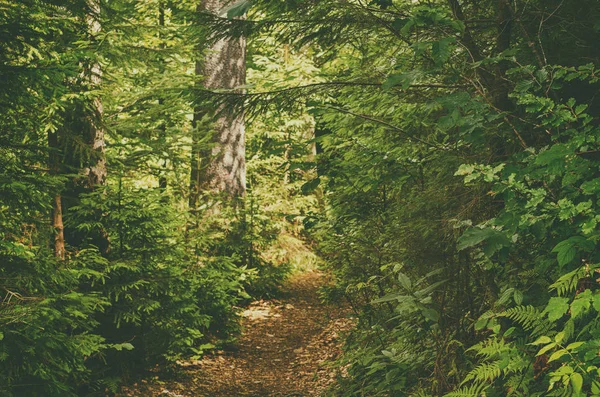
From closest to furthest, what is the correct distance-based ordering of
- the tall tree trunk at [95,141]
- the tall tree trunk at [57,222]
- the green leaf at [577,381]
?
the green leaf at [577,381] → the tall tree trunk at [57,222] → the tall tree trunk at [95,141]

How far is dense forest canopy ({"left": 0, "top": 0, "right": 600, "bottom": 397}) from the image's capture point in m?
3.21

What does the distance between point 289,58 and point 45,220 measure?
967 cm

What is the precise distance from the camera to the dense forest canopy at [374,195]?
3.21 meters

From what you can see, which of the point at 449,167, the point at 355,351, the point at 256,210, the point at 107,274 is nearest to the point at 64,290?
the point at 107,274

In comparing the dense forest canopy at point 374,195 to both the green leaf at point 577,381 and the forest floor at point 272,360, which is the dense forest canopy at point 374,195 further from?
the forest floor at point 272,360

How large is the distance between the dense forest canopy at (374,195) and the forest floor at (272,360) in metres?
0.33

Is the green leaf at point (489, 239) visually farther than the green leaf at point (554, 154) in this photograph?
Yes

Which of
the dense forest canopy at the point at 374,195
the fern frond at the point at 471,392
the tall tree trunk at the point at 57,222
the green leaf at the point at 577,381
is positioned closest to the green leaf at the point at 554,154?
the dense forest canopy at the point at 374,195

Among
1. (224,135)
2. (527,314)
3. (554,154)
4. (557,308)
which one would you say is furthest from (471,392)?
(224,135)

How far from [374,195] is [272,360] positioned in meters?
3.44

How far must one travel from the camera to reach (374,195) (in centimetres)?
654

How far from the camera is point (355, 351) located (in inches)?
234

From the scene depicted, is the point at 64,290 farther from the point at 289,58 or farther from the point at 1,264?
the point at 289,58

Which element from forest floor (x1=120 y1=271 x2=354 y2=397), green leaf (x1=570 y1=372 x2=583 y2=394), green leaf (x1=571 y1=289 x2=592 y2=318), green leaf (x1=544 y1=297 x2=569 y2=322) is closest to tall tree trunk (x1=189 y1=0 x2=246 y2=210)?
forest floor (x1=120 y1=271 x2=354 y2=397)
